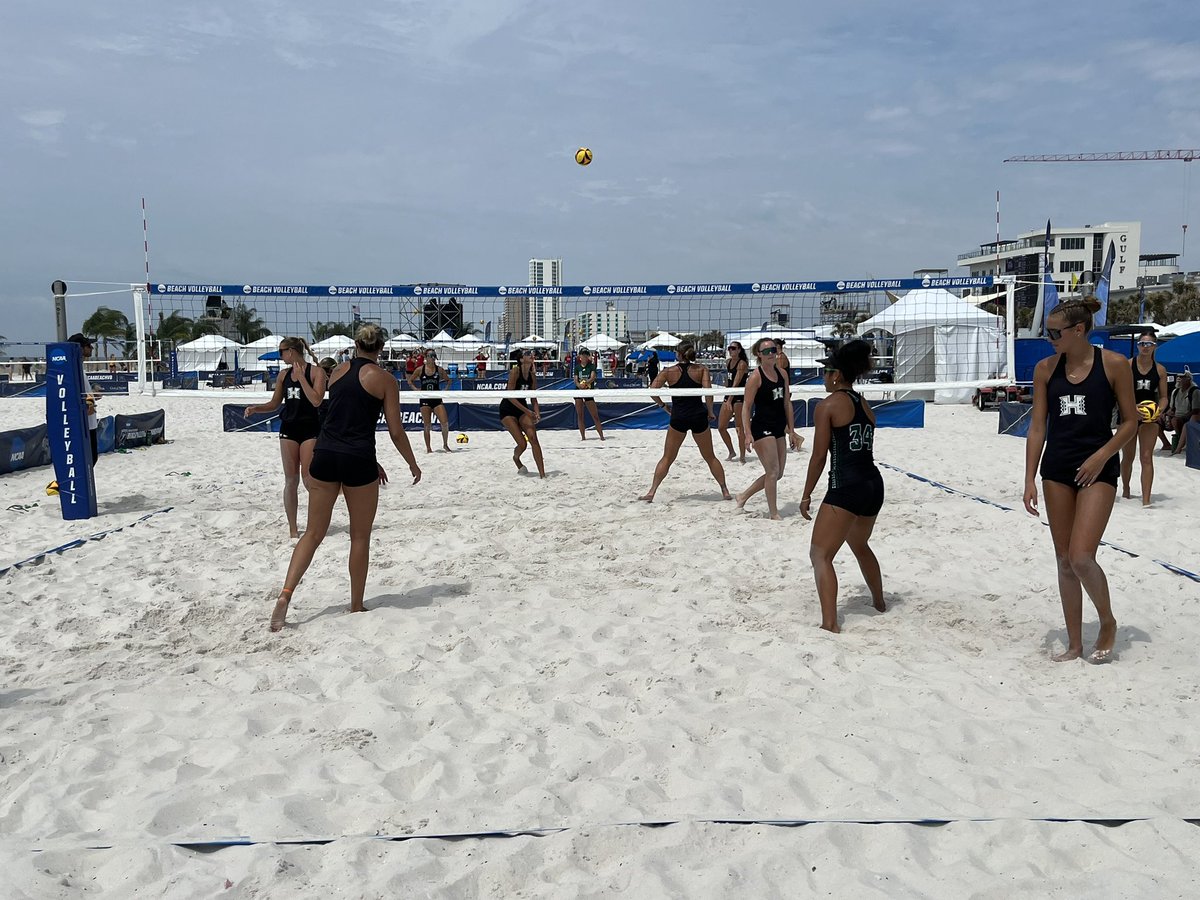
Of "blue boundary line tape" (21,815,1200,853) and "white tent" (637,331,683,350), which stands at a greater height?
"white tent" (637,331,683,350)

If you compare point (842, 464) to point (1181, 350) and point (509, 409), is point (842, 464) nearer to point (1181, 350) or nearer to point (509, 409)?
point (509, 409)

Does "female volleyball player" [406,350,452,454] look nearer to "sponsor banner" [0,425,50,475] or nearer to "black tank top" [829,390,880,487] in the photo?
"sponsor banner" [0,425,50,475]

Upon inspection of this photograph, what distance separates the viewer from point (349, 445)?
13.4 feet

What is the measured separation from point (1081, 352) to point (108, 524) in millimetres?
6365

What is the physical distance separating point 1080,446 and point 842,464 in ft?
3.02

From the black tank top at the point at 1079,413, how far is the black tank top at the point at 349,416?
2.84 meters

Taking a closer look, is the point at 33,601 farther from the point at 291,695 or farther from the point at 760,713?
the point at 760,713

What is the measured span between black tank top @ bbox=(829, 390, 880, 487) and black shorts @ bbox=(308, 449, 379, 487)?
207cm

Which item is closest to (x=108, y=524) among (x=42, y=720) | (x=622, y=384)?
(x=42, y=720)

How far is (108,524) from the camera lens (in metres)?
6.62

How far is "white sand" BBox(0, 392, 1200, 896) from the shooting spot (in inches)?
87.0

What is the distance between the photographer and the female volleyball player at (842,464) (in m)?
3.88

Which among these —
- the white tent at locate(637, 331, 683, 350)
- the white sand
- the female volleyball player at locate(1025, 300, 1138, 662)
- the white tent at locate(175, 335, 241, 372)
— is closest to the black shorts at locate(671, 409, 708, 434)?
the white sand

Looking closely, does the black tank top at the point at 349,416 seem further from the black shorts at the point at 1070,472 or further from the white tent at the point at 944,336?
the white tent at the point at 944,336
